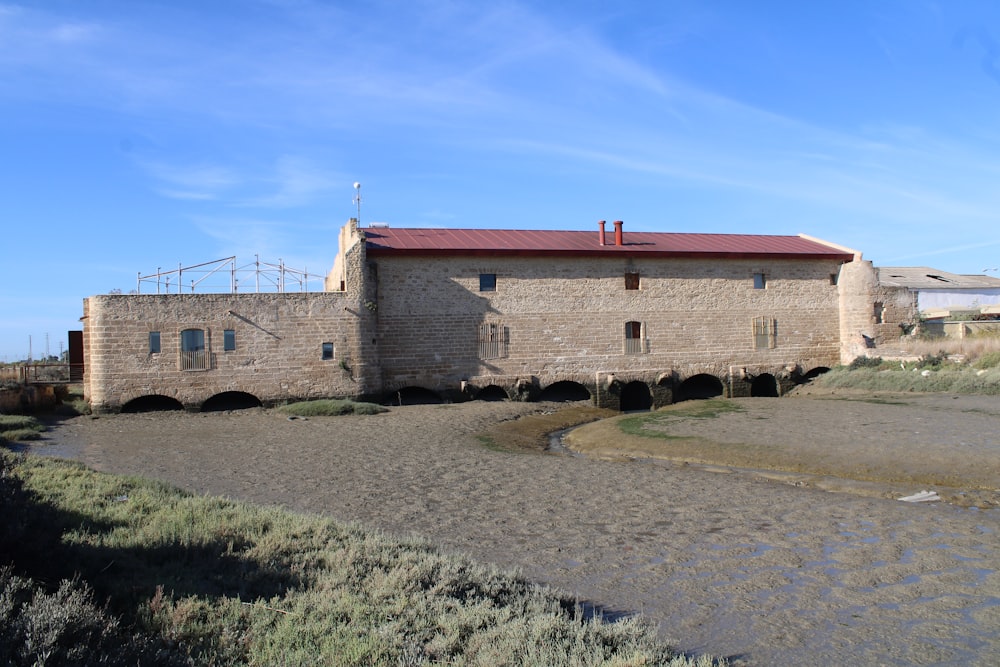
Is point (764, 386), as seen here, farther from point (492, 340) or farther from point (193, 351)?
point (193, 351)

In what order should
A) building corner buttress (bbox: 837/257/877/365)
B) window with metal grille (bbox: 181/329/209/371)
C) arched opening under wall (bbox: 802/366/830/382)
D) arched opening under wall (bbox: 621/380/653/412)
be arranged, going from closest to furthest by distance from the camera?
window with metal grille (bbox: 181/329/209/371) → arched opening under wall (bbox: 621/380/653/412) → building corner buttress (bbox: 837/257/877/365) → arched opening under wall (bbox: 802/366/830/382)

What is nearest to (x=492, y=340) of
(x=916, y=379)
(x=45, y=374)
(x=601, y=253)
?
(x=601, y=253)

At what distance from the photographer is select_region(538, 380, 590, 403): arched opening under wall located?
A: 26.7 metres

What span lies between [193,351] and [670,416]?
1455cm

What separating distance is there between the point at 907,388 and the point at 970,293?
2422cm

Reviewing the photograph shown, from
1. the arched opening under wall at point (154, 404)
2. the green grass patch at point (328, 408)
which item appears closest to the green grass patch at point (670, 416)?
the green grass patch at point (328, 408)

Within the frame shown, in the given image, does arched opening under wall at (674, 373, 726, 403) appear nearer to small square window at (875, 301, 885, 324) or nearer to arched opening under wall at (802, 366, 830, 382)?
arched opening under wall at (802, 366, 830, 382)

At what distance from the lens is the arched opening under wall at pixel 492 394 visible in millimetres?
25547

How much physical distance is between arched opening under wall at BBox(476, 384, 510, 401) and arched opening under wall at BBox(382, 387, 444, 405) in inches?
55.5

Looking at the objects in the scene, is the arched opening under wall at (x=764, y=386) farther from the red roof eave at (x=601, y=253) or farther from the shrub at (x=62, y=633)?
the shrub at (x=62, y=633)

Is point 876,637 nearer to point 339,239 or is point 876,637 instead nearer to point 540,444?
point 540,444

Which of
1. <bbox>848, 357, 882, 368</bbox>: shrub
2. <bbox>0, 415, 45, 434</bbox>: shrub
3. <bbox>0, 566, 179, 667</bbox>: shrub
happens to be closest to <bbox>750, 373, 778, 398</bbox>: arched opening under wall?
<bbox>848, 357, 882, 368</bbox>: shrub

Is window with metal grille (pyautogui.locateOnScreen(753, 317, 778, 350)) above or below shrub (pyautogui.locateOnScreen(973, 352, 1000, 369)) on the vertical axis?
above

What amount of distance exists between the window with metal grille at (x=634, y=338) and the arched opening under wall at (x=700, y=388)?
2.84 m
